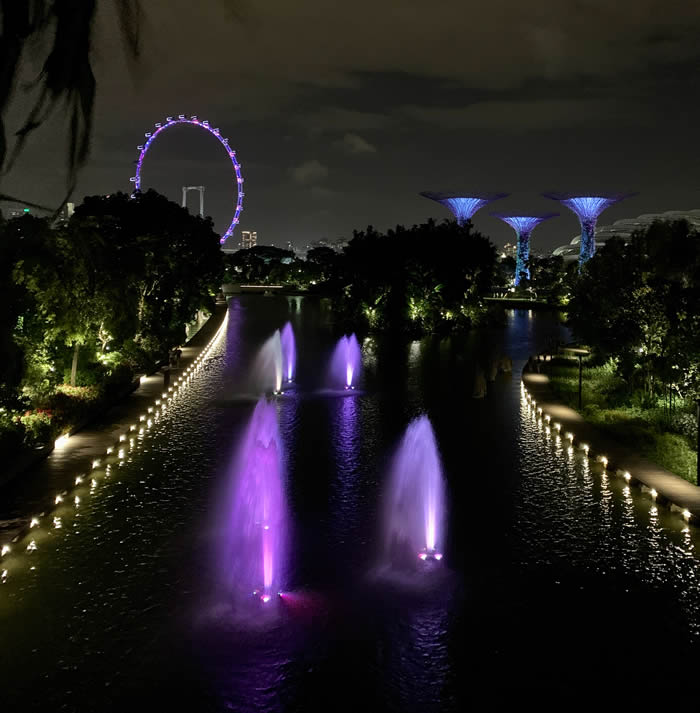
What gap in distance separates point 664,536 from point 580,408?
33.9 ft

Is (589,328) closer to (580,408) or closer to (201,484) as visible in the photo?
(580,408)

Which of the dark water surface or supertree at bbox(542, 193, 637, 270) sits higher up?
supertree at bbox(542, 193, 637, 270)

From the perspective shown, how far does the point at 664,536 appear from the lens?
12.3 meters

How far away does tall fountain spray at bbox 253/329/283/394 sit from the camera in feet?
87.3

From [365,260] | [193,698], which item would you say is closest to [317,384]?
[193,698]

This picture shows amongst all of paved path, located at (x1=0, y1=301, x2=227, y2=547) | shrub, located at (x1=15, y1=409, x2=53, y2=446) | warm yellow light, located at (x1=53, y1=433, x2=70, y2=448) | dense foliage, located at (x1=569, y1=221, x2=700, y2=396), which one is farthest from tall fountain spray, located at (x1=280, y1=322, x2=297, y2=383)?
shrub, located at (x1=15, y1=409, x2=53, y2=446)

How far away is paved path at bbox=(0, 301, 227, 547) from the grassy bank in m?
11.8

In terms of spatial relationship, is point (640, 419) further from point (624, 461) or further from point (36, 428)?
point (36, 428)

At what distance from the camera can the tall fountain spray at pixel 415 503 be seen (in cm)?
1181

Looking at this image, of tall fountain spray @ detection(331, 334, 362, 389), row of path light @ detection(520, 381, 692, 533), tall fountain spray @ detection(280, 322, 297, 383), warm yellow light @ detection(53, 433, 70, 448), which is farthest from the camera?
tall fountain spray @ detection(280, 322, 297, 383)

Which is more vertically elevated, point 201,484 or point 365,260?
point 365,260

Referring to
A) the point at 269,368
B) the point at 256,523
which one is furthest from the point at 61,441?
the point at 269,368

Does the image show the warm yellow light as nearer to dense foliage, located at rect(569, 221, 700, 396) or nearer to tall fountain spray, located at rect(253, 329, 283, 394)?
tall fountain spray, located at rect(253, 329, 283, 394)

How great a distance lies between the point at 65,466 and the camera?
599 inches
